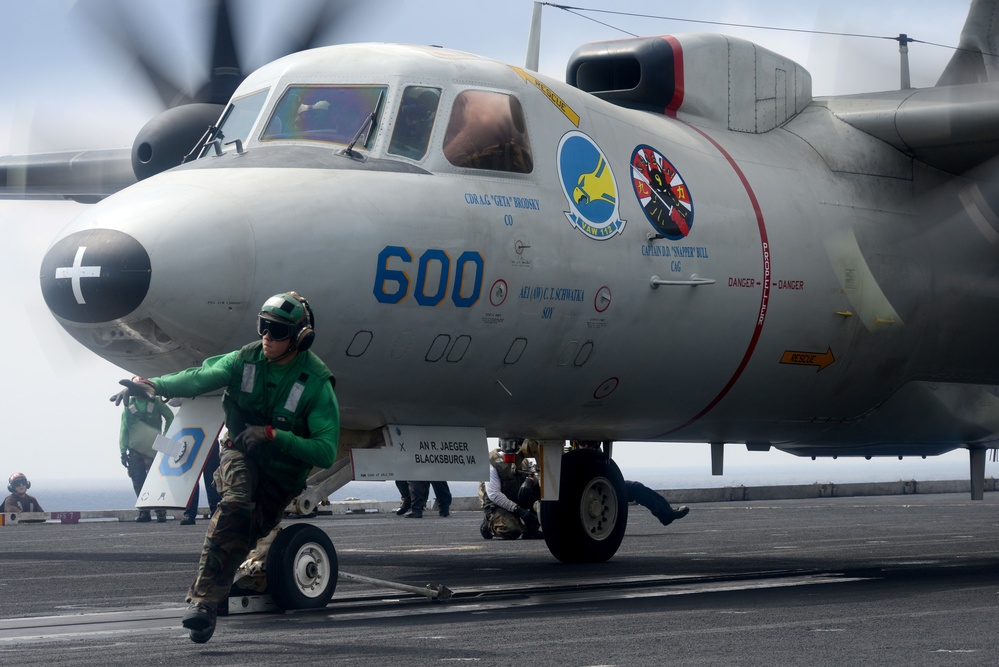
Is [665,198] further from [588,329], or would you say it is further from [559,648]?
[559,648]

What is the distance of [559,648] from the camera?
7.77m

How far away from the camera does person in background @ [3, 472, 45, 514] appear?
27.2 metres

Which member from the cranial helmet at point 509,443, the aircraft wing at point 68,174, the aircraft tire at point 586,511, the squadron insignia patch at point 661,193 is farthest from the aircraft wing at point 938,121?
the aircraft wing at point 68,174

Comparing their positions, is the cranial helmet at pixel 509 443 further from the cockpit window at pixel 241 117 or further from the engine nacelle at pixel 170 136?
the engine nacelle at pixel 170 136

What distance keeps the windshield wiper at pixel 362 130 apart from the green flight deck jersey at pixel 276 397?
2.94m

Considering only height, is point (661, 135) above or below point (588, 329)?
above

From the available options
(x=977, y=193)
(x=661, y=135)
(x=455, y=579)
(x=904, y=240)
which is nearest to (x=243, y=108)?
(x=661, y=135)

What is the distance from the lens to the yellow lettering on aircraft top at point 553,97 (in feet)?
40.3

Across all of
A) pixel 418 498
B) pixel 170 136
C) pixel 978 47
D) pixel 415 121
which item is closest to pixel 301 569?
pixel 415 121

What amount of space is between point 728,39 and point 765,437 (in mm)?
4319

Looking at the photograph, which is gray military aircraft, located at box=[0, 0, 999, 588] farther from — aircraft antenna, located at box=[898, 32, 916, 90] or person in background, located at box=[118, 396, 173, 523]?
person in background, located at box=[118, 396, 173, 523]

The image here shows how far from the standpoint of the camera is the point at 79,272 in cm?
978

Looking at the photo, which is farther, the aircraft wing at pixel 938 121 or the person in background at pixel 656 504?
the person in background at pixel 656 504

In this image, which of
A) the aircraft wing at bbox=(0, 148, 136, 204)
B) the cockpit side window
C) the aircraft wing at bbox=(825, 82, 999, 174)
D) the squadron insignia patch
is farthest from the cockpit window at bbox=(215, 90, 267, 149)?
the aircraft wing at bbox=(0, 148, 136, 204)
